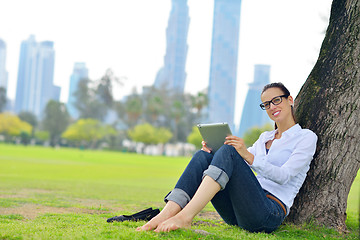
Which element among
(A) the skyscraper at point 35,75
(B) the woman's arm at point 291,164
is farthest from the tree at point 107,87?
(A) the skyscraper at point 35,75

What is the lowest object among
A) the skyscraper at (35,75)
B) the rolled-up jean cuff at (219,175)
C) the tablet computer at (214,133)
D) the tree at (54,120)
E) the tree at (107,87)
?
the rolled-up jean cuff at (219,175)

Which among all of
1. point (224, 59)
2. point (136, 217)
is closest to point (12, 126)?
point (136, 217)

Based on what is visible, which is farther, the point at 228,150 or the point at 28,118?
the point at 28,118

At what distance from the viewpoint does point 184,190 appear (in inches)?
137

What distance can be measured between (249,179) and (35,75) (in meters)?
196

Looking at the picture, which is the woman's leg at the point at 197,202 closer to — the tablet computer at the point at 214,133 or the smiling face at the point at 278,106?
the tablet computer at the point at 214,133

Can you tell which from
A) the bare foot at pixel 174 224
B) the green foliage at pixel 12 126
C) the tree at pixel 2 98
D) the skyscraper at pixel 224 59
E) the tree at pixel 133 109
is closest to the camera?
the bare foot at pixel 174 224

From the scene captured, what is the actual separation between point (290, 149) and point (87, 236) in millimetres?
1890

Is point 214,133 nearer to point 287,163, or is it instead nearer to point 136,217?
point 287,163

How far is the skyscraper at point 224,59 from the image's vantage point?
151500mm

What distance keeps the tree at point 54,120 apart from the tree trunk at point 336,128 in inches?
3564

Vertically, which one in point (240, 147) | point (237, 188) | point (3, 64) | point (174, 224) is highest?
point (3, 64)

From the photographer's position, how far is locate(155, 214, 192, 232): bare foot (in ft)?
10.4

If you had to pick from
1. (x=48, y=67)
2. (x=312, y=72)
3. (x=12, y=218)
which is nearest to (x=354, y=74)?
(x=312, y=72)
